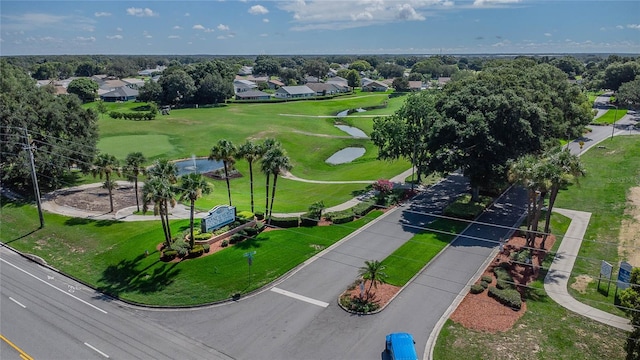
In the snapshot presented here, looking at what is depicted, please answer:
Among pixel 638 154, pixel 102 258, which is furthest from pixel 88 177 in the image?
pixel 638 154

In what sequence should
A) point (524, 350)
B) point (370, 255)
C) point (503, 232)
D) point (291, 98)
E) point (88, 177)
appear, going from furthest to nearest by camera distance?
point (291, 98)
point (88, 177)
point (503, 232)
point (370, 255)
point (524, 350)

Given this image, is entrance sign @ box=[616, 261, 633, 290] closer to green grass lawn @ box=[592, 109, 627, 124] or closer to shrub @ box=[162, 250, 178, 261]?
shrub @ box=[162, 250, 178, 261]

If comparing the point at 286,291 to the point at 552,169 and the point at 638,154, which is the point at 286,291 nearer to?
the point at 552,169

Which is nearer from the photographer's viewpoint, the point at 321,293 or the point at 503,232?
the point at 321,293

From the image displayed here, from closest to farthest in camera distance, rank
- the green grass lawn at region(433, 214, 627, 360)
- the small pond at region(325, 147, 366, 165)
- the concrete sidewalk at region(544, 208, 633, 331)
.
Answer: the green grass lawn at region(433, 214, 627, 360), the concrete sidewalk at region(544, 208, 633, 331), the small pond at region(325, 147, 366, 165)

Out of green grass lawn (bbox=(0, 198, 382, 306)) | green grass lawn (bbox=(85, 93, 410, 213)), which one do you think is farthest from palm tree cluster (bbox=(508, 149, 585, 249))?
green grass lawn (bbox=(85, 93, 410, 213))

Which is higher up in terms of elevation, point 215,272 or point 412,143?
point 412,143

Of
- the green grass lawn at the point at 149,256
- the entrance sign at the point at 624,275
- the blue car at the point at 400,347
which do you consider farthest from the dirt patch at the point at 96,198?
the entrance sign at the point at 624,275
